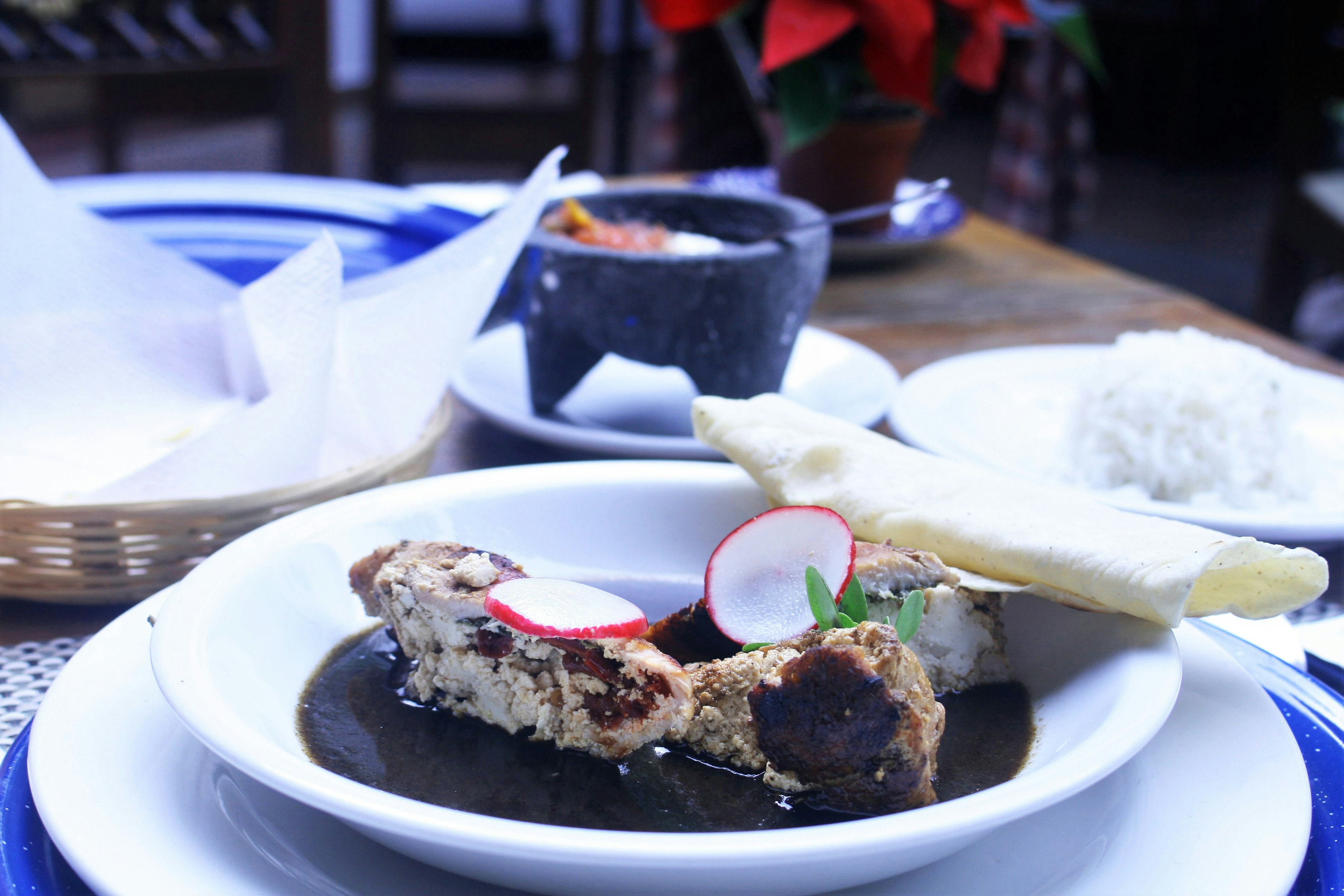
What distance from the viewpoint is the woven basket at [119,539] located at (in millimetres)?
638

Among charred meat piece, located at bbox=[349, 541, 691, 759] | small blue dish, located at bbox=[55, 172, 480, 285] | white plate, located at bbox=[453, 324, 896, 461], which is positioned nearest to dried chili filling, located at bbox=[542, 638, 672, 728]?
charred meat piece, located at bbox=[349, 541, 691, 759]

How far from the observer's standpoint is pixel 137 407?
0.91m

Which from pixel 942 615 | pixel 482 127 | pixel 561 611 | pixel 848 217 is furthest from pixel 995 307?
pixel 482 127

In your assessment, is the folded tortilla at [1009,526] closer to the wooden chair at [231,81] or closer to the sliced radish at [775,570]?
the sliced radish at [775,570]

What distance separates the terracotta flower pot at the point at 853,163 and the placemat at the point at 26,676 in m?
1.09

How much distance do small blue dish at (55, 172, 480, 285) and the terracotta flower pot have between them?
1.72 feet

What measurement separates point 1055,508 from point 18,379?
0.73 metres

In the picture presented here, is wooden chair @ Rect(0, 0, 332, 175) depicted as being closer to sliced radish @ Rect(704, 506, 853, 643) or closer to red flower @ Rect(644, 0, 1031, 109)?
red flower @ Rect(644, 0, 1031, 109)

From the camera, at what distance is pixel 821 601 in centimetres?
52

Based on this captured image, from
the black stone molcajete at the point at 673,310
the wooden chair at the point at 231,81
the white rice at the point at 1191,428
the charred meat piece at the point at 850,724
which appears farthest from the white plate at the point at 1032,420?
the wooden chair at the point at 231,81

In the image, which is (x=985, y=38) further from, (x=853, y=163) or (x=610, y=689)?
(x=610, y=689)

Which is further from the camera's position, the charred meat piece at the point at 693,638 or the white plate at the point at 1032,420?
the white plate at the point at 1032,420

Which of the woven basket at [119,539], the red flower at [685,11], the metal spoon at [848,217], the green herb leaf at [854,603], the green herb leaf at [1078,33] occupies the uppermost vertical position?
the red flower at [685,11]

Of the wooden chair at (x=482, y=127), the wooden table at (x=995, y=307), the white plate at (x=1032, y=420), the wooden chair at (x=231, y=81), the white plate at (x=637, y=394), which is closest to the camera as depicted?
the white plate at (x=1032, y=420)
